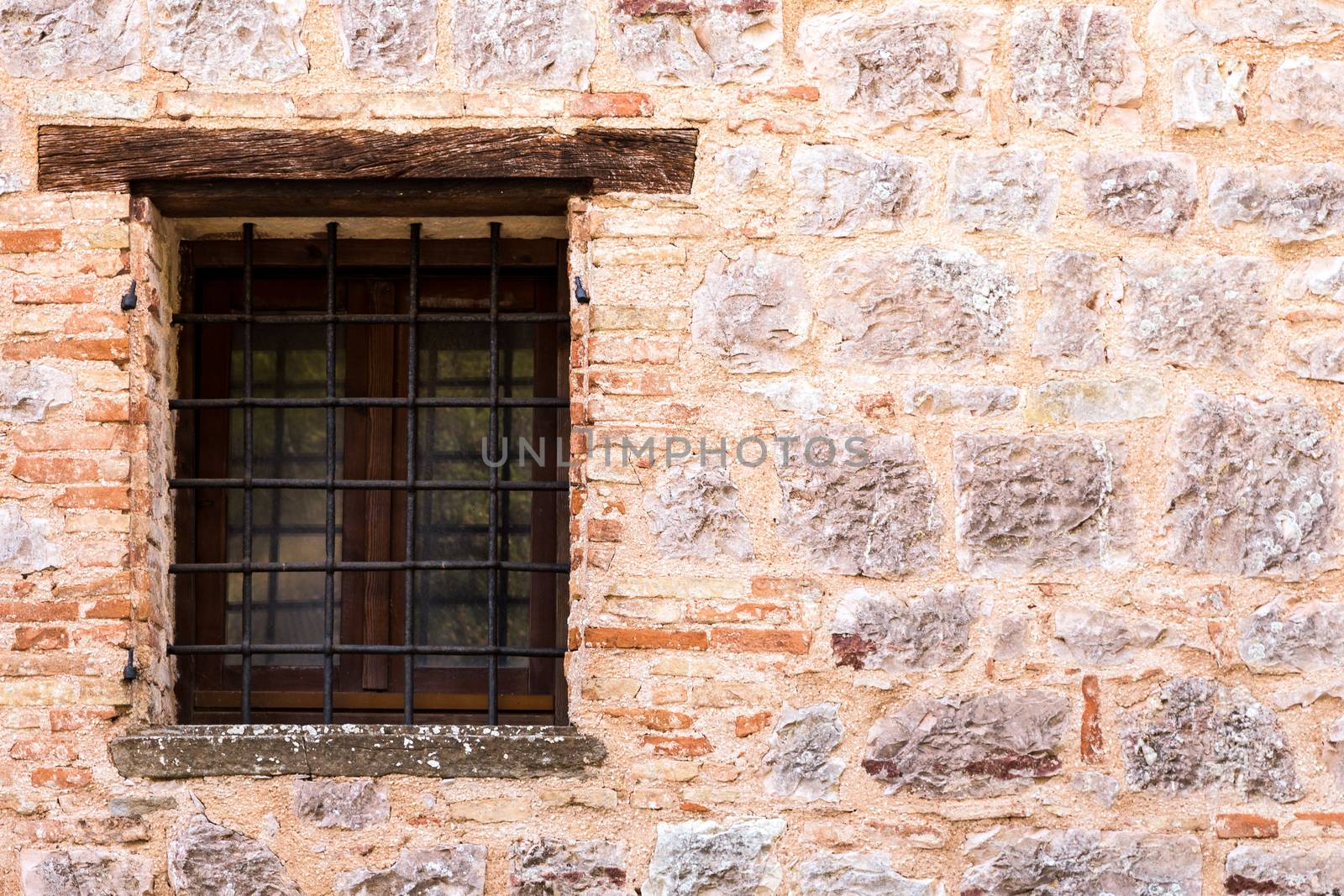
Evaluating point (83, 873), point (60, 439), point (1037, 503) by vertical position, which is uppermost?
point (60, 439)

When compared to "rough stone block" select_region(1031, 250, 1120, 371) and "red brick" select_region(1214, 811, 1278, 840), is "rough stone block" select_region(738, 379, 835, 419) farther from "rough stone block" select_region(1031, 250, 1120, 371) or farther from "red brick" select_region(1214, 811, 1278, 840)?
"red brick" select_region(1214, 811, 1278, 840)

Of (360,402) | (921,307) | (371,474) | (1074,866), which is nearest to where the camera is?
(1074,866)

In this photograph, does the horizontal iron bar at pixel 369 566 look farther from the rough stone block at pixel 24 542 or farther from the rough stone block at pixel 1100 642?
the rough stone block at pixel 1100 642

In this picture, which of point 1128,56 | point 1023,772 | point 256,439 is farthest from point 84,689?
point 1128,56

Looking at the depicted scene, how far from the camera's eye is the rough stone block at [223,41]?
8.41ft

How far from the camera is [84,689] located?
2.49 metres

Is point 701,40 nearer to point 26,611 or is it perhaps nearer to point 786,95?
point 786,95

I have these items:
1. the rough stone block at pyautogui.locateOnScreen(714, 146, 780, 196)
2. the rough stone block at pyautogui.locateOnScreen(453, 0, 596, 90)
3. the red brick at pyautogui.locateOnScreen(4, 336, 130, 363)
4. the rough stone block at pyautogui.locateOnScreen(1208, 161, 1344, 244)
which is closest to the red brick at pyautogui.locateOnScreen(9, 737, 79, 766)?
the red brick at pyautogui.locateOnScreen(4, 336, 130, 363)

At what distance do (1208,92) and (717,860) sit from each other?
198cm

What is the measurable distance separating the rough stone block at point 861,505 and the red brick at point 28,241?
169 cm

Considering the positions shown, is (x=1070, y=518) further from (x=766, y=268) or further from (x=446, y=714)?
(x=446, y=714)

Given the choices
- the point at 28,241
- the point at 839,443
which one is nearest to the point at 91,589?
the point at 28,241

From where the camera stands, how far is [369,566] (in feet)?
8.53

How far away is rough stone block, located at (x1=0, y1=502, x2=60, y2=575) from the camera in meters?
2.50
